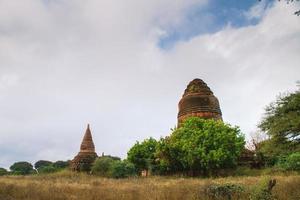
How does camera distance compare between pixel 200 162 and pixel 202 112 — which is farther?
pixel 202 112

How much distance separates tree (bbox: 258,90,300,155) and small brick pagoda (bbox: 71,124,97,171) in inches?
1602

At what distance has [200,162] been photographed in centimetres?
3416

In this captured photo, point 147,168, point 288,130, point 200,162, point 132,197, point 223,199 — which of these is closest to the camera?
point 223,199

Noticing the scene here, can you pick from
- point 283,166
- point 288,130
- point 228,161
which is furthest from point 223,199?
point 228,161

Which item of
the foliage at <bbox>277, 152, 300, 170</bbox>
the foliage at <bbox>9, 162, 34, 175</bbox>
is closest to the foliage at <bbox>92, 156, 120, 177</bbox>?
the foliage at <bbox>277, 152, 300, 170</bbox>

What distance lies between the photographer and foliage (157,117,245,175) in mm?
34156

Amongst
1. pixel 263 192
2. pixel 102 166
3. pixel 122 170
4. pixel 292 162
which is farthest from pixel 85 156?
pixel 263 192

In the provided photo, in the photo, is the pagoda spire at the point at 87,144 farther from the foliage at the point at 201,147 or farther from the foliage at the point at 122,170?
the foliage at the point at 201,147

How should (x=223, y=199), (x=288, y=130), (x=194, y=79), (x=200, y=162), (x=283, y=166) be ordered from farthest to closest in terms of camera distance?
(x=194, y=79), (x=200, y=162), (x=283, y=166), (x=288, y=130), (x=223, y=199)

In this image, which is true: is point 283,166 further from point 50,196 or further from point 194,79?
point 194,79

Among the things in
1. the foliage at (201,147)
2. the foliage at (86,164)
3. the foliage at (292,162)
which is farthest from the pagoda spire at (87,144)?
the foliage at (292,162)

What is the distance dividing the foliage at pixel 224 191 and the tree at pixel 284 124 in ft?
26.8

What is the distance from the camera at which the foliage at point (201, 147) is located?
34.2m

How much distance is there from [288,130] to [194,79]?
124 feet
